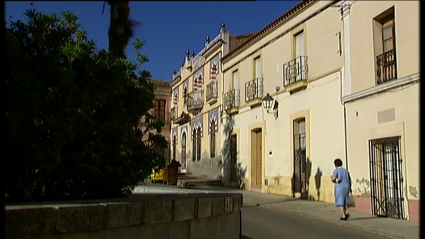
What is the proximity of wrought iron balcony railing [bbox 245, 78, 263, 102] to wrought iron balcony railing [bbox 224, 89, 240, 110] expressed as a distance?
138cm

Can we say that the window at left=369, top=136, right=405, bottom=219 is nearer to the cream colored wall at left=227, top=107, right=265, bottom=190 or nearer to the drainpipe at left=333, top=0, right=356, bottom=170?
the drainpipe at left=333, top=0, right=356, bottom=170

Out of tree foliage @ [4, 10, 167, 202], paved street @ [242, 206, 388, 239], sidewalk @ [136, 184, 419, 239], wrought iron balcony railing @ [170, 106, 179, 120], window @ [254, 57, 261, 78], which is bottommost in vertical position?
paved street @ [242, 206, 388, 239]

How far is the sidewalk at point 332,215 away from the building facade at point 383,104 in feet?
2.11

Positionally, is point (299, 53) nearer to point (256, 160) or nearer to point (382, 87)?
point (382, 87)

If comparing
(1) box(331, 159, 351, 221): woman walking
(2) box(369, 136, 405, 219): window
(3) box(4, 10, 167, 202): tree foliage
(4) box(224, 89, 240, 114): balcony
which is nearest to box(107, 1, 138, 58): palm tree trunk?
(3) box(4, 10, 167, 202): tree foliage

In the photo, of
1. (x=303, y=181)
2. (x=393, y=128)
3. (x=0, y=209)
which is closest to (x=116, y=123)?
(x=0, y=209)

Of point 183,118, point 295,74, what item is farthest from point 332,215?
point 183,118

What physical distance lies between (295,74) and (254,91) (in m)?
3.76

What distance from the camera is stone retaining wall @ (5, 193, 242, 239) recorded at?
13.6 feet

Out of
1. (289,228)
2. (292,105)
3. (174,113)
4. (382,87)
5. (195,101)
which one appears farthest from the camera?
Answer: (174,113)

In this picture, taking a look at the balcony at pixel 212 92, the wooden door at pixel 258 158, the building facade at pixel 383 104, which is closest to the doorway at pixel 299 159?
the building facade at pixel 383 104

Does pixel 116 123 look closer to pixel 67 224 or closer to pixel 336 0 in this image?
pixel 67 224

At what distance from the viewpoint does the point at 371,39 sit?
42.8 ft

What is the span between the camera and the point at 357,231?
1012 cm
